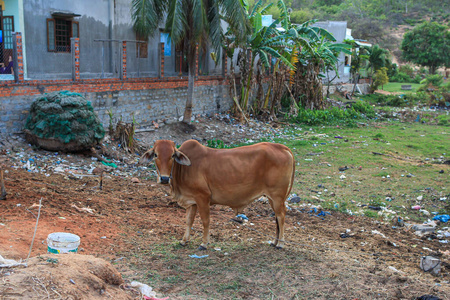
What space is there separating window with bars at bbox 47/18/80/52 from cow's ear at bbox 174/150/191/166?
38.1 feet

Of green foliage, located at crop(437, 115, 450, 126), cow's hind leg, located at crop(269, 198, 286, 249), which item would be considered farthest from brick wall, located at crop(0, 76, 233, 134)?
green foliage, located at crop(437, 115, 450, 126)

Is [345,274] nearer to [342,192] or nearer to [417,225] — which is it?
[417,225]

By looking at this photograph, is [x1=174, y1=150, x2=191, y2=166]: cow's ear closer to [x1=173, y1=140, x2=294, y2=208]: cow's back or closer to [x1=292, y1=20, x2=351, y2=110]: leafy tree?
[x1=173, y1=140, x2=294, y2=208]: cow's back

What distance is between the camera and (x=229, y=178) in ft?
19.7

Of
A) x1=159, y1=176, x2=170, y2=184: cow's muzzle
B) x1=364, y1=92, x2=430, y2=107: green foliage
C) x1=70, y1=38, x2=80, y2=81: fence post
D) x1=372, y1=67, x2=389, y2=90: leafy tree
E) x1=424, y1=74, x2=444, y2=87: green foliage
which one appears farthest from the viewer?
x1=372, y1=67, x2=389, y2=90: leafy tree

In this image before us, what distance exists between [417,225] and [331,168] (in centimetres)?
415

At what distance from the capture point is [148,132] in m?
14.3

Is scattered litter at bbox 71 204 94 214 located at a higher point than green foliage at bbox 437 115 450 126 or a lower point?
lower

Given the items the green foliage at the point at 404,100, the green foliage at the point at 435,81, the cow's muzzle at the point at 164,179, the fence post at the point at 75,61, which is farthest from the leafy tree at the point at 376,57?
the cow's muzzle at the point at 164,179

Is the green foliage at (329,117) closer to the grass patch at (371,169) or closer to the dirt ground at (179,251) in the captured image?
the grass patch at (371,169)

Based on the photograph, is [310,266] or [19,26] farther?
[19,26]

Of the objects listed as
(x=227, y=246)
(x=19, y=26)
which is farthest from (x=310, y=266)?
(x=19, y=26)

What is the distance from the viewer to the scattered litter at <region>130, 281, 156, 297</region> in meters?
4.38

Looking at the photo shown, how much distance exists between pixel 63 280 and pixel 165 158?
2.29m
